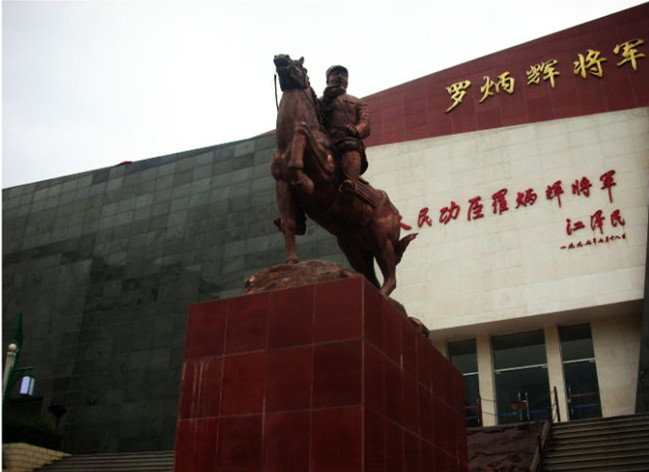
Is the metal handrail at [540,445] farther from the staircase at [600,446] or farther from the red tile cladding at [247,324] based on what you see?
the red tile cladding at [247,324]

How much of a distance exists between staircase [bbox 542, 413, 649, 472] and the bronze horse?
23.6ft

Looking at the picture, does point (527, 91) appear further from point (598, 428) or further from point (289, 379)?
point (289, 379)

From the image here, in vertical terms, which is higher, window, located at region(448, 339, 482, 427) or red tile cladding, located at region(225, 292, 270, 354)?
window, located at region(448, 339, 482, 427)

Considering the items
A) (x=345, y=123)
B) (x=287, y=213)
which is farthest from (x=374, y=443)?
(x=345, y=123)

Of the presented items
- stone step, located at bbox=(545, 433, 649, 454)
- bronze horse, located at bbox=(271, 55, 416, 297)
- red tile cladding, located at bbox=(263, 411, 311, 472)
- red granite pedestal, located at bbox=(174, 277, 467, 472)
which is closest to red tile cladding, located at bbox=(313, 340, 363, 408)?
red granite pedestal, located at bbox=(174, 277, 467, 472)

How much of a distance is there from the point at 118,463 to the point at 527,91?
1618 cm

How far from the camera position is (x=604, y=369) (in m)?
19.3

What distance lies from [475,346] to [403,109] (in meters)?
8.39

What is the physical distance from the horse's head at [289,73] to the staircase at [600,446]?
29.5 feet

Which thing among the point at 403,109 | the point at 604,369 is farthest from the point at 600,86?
the point at 604,369

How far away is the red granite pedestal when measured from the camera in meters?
5.35

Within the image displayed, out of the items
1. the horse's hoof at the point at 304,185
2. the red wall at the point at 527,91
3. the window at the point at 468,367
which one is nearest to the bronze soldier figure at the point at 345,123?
the horse's hoof at the point at 304,185

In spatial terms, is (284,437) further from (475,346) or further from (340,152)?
(475,346)

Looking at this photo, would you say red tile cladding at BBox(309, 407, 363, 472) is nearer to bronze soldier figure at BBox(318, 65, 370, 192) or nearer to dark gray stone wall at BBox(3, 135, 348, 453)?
bronze soldier figure at BBox(318, 65, 370, 192)
